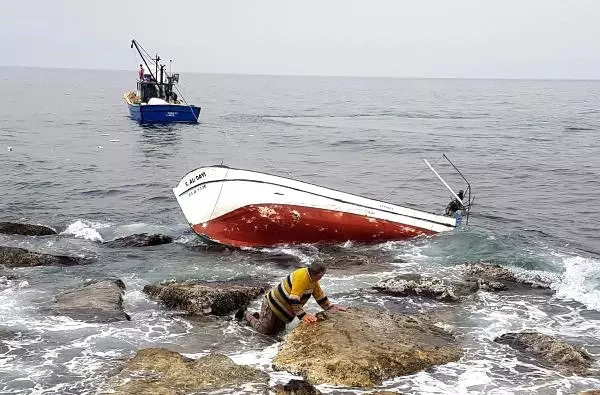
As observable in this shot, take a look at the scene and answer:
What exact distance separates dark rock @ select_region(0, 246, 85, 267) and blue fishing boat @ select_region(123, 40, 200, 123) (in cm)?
3511

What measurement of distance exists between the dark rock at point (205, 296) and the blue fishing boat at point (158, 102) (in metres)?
38.4

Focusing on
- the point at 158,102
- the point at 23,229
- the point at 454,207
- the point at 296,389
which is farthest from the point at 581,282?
the point at 158,102

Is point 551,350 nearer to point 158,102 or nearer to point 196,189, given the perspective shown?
point 196,189

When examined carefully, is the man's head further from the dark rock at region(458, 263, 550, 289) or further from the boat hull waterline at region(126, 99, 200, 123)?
the boat hull waterline at region(126, 99, 200, 123)

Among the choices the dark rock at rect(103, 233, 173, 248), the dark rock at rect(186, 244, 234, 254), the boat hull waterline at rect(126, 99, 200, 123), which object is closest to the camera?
the dark rock at rect(186, 244, 234, 254)

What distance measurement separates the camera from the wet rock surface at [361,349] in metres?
8.52

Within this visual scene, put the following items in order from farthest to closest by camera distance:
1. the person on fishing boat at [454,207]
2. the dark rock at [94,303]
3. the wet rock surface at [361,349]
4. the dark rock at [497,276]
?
the person on fishing boat at [454,207]
the dark rock at [497,276]
the dark rock at [94,303]
the wet rock surface at [361,349]

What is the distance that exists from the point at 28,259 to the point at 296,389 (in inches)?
358

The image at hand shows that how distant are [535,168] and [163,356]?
28.6 meters

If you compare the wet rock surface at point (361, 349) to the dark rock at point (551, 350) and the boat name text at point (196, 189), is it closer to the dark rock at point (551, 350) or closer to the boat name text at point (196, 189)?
the dark rock at point (551, 350)

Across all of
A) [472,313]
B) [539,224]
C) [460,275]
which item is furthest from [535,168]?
[472,313]

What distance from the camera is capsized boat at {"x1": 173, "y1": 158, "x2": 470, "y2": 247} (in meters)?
16.5

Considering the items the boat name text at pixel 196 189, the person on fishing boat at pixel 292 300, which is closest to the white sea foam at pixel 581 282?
the person on fishing boat at pixel 292 300

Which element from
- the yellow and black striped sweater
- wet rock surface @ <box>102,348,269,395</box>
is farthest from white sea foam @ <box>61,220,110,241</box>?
wet rock surface @ <box>102,348,269,395</box>
